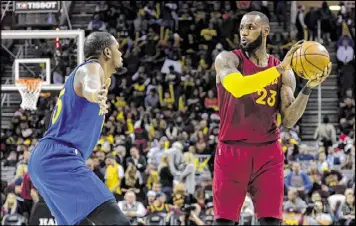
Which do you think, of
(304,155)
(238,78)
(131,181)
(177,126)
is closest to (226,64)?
(238,78)

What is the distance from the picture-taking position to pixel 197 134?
19031mm

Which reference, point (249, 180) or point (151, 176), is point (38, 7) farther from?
point (249, 180)

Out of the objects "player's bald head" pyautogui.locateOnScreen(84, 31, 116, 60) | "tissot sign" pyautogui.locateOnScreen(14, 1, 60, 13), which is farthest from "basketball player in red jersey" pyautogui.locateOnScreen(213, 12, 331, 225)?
"tissot sign" pyautogui.locateOnScreen(14, 1, 60, 13)

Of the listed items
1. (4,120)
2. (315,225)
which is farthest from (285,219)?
(4,120)

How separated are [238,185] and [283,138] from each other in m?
11.8

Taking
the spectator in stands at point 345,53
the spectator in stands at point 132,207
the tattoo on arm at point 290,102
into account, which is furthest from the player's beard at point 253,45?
the spectator in stands at point 345,53

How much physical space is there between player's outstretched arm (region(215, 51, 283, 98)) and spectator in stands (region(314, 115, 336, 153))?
12830 mm

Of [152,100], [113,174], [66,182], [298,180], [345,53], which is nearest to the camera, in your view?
[66,182]

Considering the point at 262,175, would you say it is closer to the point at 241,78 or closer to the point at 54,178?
the point at 241,78

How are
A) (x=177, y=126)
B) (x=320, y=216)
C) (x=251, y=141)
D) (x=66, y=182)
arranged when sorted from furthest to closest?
(x=177, y=126) → (x=320, y=216) → (x=251, y=141) → (x=66, y=182)

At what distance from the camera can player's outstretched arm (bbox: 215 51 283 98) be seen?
661 cm

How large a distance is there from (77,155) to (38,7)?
10619 millimetres

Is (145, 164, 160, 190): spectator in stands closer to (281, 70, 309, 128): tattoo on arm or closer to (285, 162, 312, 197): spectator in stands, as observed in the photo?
(285, 162, 312, 197): spectator in stands

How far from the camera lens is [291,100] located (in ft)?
23.8
